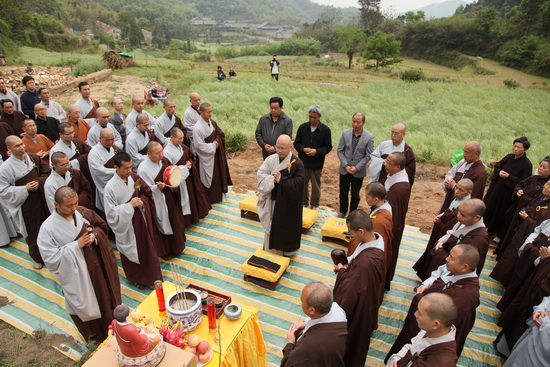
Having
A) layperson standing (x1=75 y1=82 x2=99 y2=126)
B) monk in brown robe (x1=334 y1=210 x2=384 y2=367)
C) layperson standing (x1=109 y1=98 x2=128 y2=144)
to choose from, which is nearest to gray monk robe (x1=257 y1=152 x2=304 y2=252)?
monk in brown robe (x1=334 y1=210 x2=384 y2=367)

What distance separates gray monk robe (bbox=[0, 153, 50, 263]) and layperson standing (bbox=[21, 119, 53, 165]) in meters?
0.43

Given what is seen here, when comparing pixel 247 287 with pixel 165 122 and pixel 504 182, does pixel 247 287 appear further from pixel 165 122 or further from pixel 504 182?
pixel 504 182

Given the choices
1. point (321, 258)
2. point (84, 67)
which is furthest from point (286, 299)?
point (84, 67)

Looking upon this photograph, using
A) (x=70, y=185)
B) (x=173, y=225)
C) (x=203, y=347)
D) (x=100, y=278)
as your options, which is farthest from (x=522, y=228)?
(x=70, y=185)

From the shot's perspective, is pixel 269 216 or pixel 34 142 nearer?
pixel 269 216

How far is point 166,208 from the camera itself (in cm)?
555

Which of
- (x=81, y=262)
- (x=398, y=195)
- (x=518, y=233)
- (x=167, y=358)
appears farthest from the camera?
(x=518, y=233)

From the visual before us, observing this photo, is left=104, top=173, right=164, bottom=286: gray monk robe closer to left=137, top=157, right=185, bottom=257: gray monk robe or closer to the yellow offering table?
left=137, top=157, right=185, bottom=257: gray monk robe

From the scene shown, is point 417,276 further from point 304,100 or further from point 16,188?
point 304,100

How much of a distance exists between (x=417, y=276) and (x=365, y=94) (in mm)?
17868

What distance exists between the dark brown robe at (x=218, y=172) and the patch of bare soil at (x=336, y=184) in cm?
81

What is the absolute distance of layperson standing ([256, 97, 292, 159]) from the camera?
6987 mm

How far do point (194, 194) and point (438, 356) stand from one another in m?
5.12

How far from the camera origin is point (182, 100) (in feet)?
58.5
